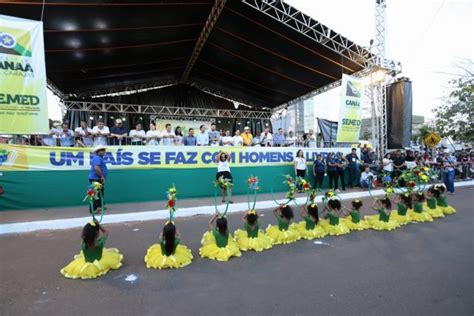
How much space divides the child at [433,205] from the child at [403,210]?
858mm

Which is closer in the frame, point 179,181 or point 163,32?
point 179,181

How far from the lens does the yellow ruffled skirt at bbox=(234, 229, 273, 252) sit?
3.96 meters

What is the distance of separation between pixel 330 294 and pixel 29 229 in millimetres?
5512

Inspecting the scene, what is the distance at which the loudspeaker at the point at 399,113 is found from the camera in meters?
10.9

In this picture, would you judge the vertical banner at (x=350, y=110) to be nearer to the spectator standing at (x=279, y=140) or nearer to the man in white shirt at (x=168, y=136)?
the spectator standing at (x=279, y=140)

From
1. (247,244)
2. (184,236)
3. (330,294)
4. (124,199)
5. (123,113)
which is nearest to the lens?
(330,294)

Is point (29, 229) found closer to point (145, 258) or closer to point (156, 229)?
point (156, 229)

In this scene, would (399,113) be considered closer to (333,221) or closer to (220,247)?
(333,221)

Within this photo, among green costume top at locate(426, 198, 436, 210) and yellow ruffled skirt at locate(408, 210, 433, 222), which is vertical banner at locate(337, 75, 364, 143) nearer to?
green costume top at locate(426, 198, 436, 210)

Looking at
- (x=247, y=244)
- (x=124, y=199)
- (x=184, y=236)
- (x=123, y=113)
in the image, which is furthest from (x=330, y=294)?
(x=123, y=113)

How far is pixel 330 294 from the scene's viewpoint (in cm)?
273

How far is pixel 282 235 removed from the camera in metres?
4.36

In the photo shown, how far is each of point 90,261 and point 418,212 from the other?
647cm

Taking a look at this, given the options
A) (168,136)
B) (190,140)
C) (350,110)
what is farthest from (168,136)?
(350,110)
